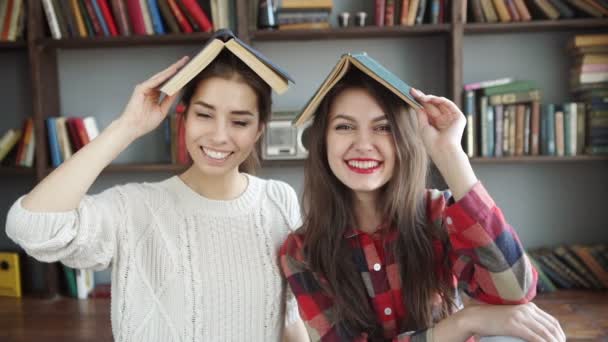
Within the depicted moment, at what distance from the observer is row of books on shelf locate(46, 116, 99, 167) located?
7.84ft

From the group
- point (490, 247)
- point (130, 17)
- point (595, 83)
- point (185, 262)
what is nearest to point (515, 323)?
point (490, 247)

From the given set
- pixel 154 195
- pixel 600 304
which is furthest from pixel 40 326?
pixel 600 304

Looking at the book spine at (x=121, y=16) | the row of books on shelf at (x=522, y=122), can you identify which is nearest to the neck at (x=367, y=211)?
the row of books on shelf at (x=522, y=122)

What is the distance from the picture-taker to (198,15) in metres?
2.32

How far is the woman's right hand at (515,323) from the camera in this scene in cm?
98

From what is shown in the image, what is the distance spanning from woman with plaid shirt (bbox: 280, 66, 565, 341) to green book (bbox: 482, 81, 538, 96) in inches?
49.0

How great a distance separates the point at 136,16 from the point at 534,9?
6.11ft

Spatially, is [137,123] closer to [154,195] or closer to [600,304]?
[154,195]

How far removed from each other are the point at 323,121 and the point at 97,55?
1.83 meters

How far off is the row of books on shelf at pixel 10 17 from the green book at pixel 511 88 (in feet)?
7.32

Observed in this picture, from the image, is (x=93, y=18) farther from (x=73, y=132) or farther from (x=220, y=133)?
(x=220, y=133)

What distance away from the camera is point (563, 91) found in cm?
253

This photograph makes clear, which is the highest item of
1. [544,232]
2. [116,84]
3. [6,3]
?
[6,3]

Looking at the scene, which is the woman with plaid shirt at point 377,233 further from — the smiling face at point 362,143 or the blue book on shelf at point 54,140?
the blue book on shelf at point 54,140
